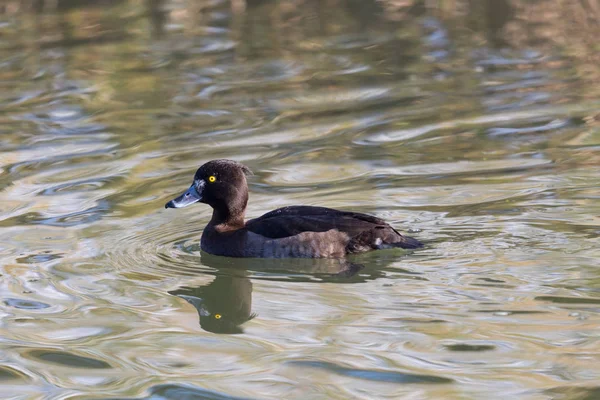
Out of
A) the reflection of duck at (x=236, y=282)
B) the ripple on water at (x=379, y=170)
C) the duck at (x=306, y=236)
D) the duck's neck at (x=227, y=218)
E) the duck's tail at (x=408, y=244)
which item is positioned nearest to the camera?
the reflection of duck at (x=236, y=282)

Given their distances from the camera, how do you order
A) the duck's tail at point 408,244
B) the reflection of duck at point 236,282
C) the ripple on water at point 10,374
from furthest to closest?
the duck's tail at point 408,244
the reflection of duck at point 236,282
the ripple on water at point 10,374

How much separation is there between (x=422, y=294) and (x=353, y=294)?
20.4 inches

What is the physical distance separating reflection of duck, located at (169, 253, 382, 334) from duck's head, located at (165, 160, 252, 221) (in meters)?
0.45

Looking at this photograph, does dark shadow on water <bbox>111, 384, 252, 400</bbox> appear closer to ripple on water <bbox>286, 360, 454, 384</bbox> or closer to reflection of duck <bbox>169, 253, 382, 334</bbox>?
ripple on water <bbox>286, 360, 454, 384</bbox>

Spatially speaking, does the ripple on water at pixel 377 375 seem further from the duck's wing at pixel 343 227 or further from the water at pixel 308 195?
the duck's wing at pixel 343 227

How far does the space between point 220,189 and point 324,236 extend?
3.52 ft

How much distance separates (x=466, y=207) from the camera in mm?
9898

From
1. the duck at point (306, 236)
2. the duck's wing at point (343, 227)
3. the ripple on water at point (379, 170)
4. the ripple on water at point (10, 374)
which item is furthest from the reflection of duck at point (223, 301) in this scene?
the ripple on water at point (379, 170)

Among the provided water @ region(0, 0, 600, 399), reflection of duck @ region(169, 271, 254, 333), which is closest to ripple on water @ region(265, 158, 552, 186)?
water @ region(0, 0, 600, 399)

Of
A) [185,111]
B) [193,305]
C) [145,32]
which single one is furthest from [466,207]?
[145,32]

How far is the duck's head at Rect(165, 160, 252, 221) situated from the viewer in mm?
9391

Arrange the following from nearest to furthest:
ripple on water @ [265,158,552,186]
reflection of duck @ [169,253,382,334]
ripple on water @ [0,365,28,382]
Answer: ripple on water @ [0,365,28,382] → reflection of duck @ [169,253,382,334] → ripple on water @ [265,158,552,186]

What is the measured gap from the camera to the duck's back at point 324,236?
887 centimetres

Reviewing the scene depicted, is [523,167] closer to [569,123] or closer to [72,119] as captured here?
[569,123]
